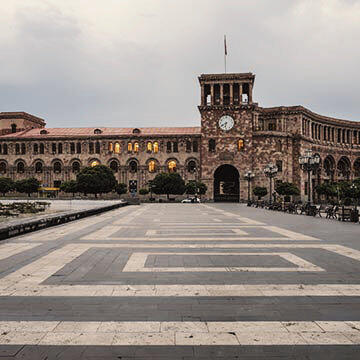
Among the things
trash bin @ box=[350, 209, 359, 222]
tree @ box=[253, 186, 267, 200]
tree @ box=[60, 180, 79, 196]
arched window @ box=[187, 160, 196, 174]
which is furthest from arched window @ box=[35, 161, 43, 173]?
trash bin @ box=[350, 209, 359, 222]

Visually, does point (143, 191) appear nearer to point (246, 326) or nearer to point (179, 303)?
point (179, 303)

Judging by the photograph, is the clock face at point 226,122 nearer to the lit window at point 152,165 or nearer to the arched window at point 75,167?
→ the lit window at point 152,165

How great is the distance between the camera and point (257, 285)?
675 centimetres

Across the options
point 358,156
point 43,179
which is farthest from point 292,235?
point 358,156

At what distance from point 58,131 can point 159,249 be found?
69974 mm

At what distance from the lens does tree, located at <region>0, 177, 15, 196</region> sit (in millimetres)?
64875

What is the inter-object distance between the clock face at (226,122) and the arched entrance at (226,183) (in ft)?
26.2

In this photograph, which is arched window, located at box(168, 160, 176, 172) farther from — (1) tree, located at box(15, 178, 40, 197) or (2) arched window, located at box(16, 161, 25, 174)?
(2) arched window, located at box(16, 161, 25, 174)

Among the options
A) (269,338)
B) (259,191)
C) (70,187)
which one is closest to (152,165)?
(70,187)

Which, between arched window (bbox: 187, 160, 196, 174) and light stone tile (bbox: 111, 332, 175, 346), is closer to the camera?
light stone tile (bbox: 111, 332, 175, 346)

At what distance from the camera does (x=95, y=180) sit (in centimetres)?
5806

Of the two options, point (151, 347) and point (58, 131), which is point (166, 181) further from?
point (151, 347)

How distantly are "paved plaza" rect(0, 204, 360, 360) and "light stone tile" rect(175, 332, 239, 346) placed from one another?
13mm

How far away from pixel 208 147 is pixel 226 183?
21.2m
